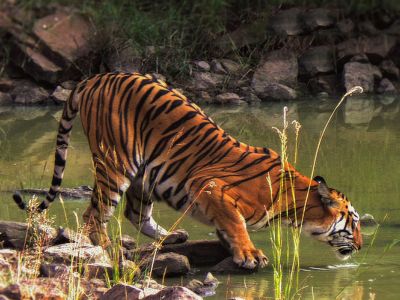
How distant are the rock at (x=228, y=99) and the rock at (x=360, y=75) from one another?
5.01 feet

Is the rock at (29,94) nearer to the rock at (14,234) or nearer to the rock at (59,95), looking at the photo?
the rock at (59,95)

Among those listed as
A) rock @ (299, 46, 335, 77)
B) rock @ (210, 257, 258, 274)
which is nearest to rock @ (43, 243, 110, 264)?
rock @ (210, 257, 258, 274)

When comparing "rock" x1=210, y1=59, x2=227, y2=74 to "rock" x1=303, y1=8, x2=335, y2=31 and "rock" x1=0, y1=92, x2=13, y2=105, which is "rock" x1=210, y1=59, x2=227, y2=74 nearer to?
"rock" x1=303, y1=8, x2=335, y2=31

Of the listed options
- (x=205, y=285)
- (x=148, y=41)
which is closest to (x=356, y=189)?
(x=205, y=285)

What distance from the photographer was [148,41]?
51.3ft

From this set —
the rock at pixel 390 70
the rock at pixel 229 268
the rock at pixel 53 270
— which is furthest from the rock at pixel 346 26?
the rock at pixel 53 270

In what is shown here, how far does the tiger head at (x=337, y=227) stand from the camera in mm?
6363

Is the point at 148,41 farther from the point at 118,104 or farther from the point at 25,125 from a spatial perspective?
the point at 118,104

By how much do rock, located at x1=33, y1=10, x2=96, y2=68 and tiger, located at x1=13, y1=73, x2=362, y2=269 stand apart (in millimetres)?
8211

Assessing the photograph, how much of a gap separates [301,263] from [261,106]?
25.9 feet

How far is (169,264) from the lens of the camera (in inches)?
241

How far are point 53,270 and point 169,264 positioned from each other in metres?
0.88

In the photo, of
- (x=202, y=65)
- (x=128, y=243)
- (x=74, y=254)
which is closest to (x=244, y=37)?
(x=202, y=65)

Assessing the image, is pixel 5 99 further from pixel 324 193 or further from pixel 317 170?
pixel 324 193
